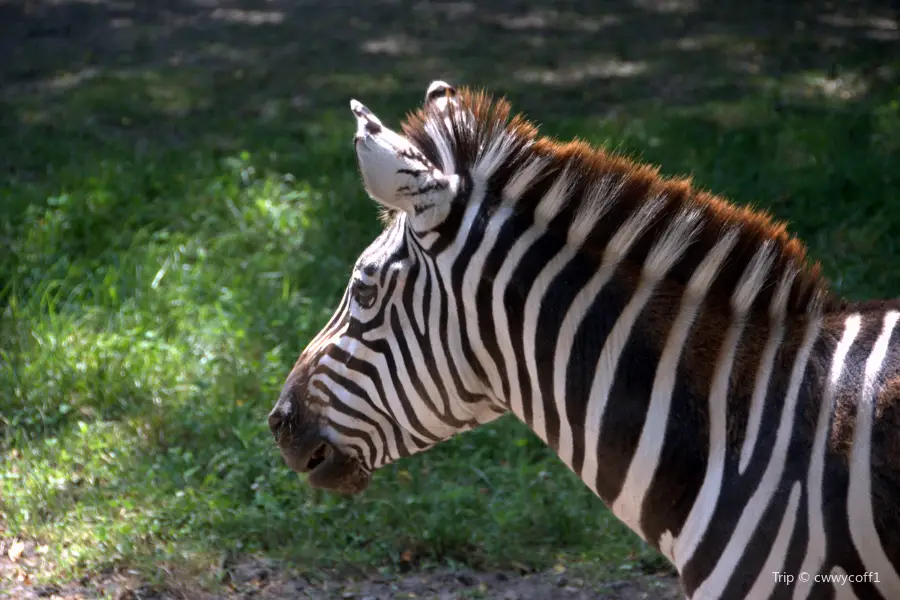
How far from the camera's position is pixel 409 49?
1041 cm

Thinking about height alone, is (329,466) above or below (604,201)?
below

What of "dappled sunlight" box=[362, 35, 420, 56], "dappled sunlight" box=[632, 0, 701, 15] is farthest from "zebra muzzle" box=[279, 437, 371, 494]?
"dappled sunlight" box=[632, 0, 701, 15]

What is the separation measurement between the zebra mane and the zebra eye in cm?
38

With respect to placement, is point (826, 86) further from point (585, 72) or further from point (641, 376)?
point (641, 376)

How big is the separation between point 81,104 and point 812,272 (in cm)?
783

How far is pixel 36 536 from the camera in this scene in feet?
16.0

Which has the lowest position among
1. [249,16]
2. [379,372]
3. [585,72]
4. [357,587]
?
[357,587]

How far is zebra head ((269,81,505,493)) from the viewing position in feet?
8.73

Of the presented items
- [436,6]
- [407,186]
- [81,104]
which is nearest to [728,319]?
[407,186]

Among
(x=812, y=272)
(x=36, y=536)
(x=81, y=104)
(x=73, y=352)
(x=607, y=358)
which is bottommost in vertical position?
(x=36, y=536)

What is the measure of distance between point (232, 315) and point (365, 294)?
369 cm

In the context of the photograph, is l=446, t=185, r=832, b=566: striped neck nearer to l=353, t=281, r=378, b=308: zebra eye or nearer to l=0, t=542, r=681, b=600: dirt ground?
l=353, t=281, r=378, b=308: zebra eye

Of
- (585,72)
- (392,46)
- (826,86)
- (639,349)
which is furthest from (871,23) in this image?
(639,349)

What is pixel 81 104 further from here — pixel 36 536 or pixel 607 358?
pixel 607 358
